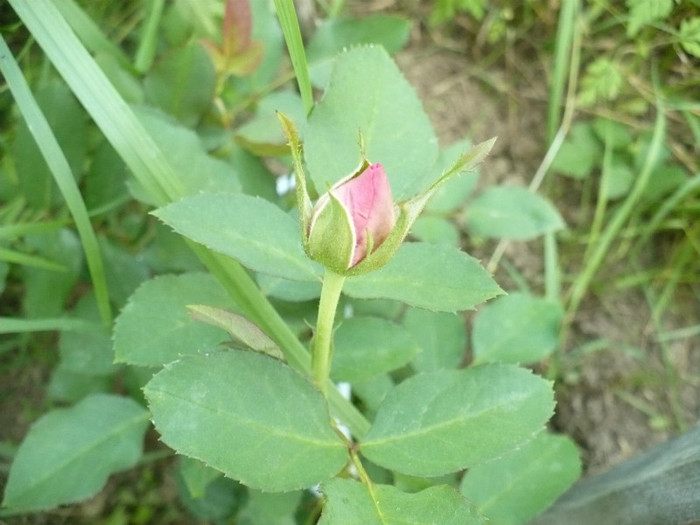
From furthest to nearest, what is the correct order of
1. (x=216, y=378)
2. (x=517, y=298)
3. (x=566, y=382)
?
(x=566, y=382) → (x=517, y=298) → (x=216, y=378)

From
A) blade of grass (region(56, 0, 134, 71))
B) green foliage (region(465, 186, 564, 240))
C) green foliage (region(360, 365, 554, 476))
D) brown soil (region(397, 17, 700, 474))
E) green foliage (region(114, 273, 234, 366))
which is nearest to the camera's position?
green foliage (region(360, 365, 554, 476))

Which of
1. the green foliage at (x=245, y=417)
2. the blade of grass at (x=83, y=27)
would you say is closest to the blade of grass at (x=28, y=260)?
the blade of grass at (x=83, y=27)

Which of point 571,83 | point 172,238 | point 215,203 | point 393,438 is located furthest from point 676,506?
point 571,83

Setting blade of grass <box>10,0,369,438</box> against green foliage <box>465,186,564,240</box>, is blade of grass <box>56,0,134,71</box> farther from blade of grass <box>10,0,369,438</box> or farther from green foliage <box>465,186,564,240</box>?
green foliage <box>465,186,564,240</box>

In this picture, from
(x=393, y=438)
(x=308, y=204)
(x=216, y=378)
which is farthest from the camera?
(x=393, y=438)

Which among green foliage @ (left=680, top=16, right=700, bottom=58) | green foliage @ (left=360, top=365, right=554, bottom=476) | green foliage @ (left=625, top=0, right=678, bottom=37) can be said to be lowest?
green foliage @ (left=360, top=365, right=554, bottom=476)

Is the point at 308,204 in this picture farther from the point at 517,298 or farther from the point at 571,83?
the point at 571,83

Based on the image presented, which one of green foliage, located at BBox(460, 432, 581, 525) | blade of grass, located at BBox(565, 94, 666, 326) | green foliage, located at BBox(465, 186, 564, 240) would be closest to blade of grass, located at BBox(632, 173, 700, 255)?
blade of grass, located at BBox(565, 94, 666, 326)
